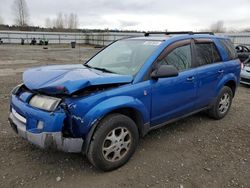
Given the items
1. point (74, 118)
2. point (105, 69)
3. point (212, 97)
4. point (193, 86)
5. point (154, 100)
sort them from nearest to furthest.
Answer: point (74, 118) → point (154, 100) → point (105, 69) → point (193, 86) → point (212, 97)

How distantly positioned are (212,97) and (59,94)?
10.2 feet

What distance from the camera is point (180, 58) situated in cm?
398

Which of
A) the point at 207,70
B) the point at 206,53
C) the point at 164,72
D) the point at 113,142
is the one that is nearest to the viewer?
the point at 113,142

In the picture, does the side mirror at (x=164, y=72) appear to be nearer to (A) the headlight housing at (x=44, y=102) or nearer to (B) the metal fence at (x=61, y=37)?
(A) the headlight housing at (x=44, y=102)

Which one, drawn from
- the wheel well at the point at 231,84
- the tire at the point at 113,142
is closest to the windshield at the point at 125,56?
the tire at the point at 113,142

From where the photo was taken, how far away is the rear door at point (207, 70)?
14.0 feet

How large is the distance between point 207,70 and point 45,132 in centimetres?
303

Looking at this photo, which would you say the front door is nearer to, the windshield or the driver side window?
the driver side window

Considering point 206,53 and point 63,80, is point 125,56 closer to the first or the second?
point 63,80

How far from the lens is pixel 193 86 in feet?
13.4

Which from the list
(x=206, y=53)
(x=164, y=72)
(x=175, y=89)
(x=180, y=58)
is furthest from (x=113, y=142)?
(x=206, y=53)

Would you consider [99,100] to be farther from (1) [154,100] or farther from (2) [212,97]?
(2) [212,97]

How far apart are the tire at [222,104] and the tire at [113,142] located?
2287 mm

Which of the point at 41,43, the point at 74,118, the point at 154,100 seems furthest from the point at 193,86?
the point at 41,43
